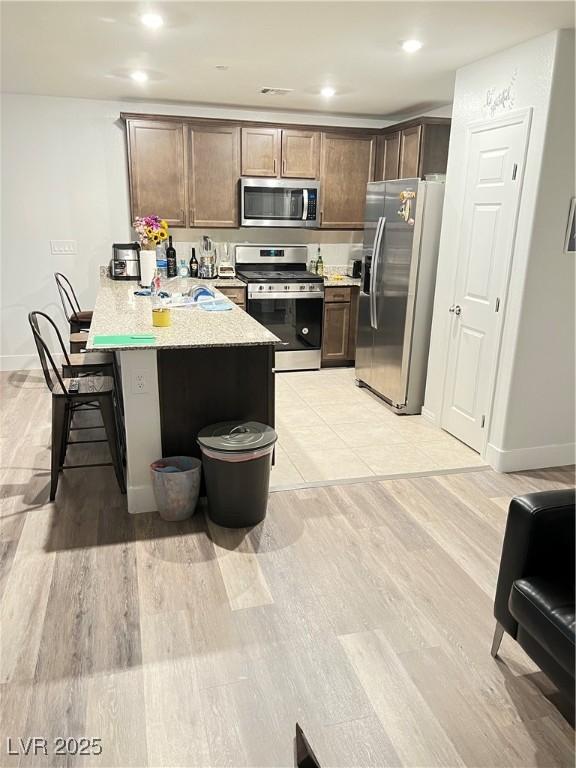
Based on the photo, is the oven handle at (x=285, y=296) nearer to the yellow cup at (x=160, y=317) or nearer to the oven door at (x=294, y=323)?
the oven door at (x=294, y=323)

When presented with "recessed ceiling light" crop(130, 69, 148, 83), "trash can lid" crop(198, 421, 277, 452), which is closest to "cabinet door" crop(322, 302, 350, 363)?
"recessed ceiling light" crop(130, 69, 148, 83)

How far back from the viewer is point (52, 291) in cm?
553

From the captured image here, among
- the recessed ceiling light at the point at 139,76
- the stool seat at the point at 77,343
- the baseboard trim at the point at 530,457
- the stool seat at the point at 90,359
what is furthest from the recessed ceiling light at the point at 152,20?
the baseboard trim at the point at 530,457

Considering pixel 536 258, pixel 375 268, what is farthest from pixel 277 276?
pixel 536 258

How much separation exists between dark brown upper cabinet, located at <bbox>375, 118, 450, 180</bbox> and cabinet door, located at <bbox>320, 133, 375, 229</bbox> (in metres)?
0.39

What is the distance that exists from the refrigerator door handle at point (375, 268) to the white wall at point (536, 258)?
68 cm

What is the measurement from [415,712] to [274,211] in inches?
182

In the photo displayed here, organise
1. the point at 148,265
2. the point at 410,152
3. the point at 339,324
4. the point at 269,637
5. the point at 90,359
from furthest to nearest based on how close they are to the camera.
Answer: the point at 339,324 < the point at 410,152 < the point at 148,265 < the point at 90,359 < the point at 269,637

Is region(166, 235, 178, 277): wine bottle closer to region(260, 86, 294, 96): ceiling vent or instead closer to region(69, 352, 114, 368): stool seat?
region(260, 86, 294, 96): ceiling vent

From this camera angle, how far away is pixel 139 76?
13.8ft

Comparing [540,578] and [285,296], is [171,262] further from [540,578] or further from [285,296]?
[540,578]

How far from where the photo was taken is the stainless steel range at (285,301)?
5398 mm

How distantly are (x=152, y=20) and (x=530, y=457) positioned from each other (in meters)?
3.32

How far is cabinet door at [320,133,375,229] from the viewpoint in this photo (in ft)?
18.2
